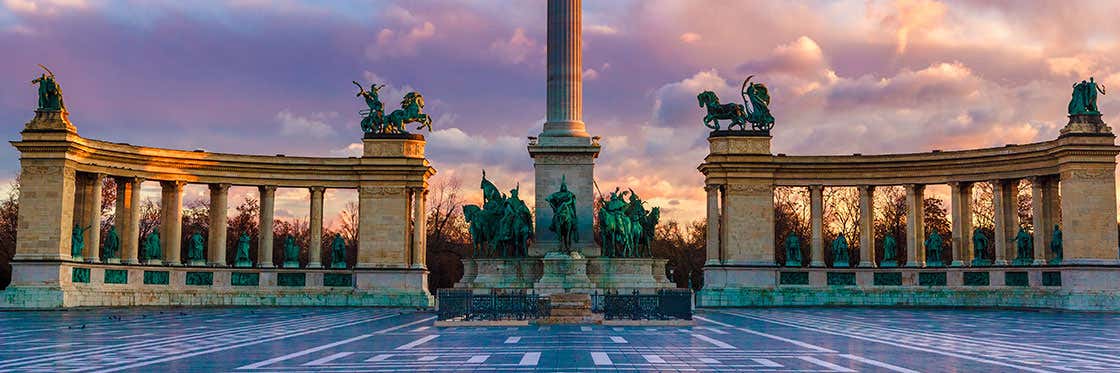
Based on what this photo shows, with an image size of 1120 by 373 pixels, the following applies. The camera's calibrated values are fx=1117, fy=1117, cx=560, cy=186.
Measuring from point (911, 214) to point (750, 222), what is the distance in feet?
33.1

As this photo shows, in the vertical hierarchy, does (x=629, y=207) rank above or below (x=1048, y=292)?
above

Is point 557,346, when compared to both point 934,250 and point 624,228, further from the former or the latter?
point 934,250

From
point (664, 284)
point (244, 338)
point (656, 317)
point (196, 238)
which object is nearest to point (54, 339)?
point (244, 338)

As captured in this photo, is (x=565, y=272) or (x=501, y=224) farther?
(x=501, y=224)

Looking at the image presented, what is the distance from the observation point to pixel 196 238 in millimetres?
70188

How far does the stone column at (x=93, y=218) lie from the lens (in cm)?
6556

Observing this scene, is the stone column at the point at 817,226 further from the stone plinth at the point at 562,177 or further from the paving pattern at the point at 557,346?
the paving pattern at the point at 557,346

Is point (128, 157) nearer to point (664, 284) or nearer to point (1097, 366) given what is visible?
point (664, 284)

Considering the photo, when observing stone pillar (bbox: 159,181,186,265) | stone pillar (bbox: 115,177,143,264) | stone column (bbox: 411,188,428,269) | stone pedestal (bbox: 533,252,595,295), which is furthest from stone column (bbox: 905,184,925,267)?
stone pillar (bbox: 115,177,143,264)

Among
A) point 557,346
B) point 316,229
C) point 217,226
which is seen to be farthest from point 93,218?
point 557,346

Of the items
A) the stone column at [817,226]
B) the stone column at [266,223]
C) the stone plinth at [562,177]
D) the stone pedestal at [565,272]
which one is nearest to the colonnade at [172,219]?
the stone column at [266,223]

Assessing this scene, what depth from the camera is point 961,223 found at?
229ft

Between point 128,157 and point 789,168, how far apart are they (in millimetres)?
40948

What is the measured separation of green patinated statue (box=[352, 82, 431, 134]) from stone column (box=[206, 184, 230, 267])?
1009cm
